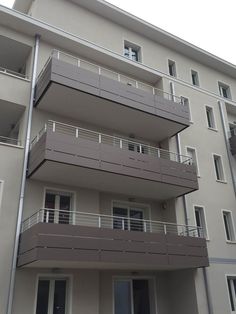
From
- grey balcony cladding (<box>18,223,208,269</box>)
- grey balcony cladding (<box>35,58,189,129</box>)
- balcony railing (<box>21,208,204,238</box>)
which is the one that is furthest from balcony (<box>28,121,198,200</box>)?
grey balcony cladding (<box>18,223,208,269</box>)

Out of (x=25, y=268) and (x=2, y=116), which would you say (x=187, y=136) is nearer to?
(x=2, y=116)

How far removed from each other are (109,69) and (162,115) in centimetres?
413

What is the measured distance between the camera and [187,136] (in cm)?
1795

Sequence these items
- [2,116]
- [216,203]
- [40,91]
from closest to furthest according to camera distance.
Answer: [40,91] → [2,116] → [216,203]

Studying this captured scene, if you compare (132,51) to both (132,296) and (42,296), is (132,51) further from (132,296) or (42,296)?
(42,296)

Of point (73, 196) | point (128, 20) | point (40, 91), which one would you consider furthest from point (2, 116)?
point (128, 20)

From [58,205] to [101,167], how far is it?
2456mm

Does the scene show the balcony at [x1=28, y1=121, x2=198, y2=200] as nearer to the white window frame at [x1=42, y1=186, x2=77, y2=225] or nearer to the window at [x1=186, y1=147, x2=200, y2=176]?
the white window frame at [x1=42, y1=186, x2=77, y2=225]

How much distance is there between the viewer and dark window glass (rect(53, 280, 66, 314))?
12045 millimetres

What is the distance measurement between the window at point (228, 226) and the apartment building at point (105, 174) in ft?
0.17

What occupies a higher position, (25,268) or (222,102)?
(222,102)

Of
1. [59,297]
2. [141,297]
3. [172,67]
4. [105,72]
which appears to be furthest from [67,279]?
[172,67]

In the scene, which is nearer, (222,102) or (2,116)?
(2,116)

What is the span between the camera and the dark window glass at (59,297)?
1205 centimetres
